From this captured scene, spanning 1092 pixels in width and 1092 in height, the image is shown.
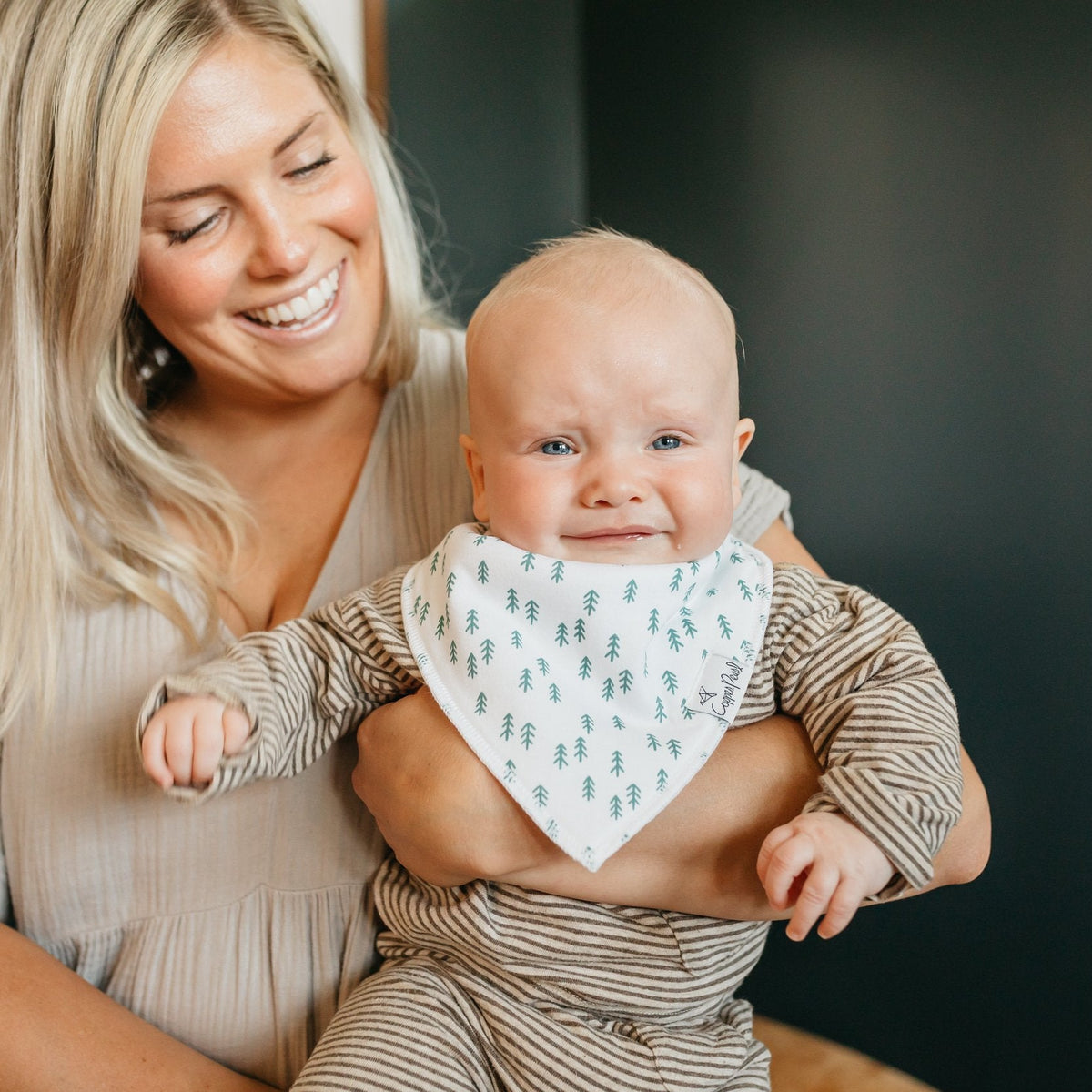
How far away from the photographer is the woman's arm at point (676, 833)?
1108 mm

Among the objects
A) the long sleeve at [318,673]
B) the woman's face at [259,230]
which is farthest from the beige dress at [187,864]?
the woman's face at [259,230]

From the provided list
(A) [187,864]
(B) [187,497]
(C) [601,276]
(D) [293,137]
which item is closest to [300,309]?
(D) [293,137]

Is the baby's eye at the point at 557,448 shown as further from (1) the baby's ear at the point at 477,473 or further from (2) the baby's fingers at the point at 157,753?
(2) the baby's fingers at the point at 157,753

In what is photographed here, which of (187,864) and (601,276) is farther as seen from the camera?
(187,864)

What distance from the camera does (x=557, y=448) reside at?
112cm

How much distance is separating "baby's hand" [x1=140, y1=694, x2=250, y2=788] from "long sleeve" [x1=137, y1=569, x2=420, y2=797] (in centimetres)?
4

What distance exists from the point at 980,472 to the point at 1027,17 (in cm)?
63

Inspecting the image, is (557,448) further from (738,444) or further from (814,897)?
(814,897)

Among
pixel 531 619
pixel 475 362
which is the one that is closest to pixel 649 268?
pixel 475 362

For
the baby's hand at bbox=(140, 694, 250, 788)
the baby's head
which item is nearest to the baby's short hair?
the baby's head

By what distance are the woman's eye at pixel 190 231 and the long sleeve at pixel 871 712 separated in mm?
817

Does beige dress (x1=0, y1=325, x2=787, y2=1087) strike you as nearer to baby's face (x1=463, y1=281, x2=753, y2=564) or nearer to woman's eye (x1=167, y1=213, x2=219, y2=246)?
baby's face (x1=463, y1=281, x2=753, y2=564)

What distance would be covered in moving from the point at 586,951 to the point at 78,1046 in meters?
0.62

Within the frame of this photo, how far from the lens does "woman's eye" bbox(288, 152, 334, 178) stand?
1.36 metres
